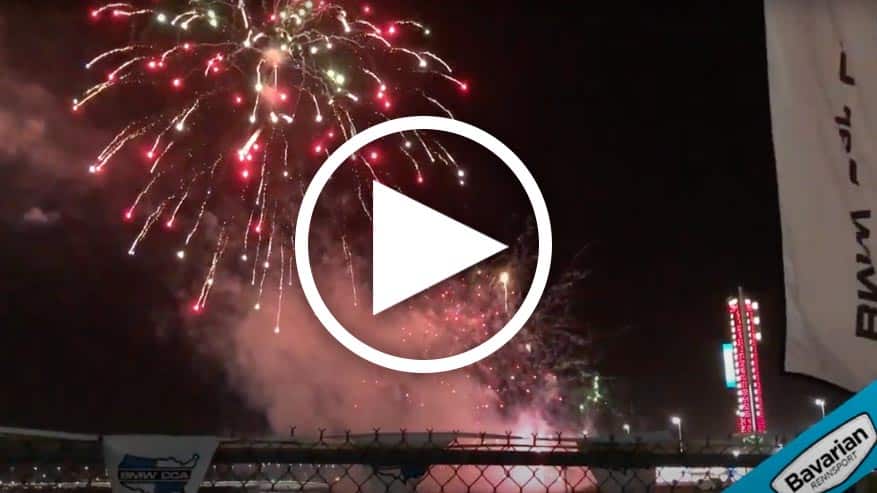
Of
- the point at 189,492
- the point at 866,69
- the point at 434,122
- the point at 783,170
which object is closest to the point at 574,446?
the point at 189,492

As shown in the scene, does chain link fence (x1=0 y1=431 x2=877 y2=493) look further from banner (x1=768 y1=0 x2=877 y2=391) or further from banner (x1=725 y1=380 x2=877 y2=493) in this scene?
banner (x1=768 y1=0 x2=877 y2=391)

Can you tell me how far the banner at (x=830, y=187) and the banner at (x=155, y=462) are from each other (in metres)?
2.19

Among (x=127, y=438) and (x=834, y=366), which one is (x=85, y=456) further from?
(x=834, y=366)

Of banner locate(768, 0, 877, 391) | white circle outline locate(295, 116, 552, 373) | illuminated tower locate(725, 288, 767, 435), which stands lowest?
illuminated tower locate(725, 288, 767, 435)

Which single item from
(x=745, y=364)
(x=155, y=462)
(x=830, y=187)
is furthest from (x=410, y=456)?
(x=745, y=364)

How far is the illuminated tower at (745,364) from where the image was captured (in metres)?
43.7

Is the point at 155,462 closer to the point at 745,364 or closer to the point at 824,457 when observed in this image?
the point at 824,457

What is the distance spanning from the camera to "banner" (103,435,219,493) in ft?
6.81

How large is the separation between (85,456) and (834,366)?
2.60 m

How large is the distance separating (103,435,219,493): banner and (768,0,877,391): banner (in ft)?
7.19

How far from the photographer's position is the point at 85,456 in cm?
215

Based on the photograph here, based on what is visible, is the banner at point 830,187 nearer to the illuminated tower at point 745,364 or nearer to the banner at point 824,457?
the banner at point 824,457

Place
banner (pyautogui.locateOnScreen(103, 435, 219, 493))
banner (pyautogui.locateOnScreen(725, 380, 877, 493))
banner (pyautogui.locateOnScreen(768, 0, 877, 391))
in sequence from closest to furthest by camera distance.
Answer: banner (pyautogui.locateOnScreen(725, 380, 877, 493)) < banner (pyautogui.locateOnScreen(103, 435, 219, 493)) < banner (pyautogui.locateOnScreen(768, 0, 877, 391))

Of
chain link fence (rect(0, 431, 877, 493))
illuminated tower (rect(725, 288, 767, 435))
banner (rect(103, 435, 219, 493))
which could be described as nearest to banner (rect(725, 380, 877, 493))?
chain link fence (rect(0, 431, 877, 493))
